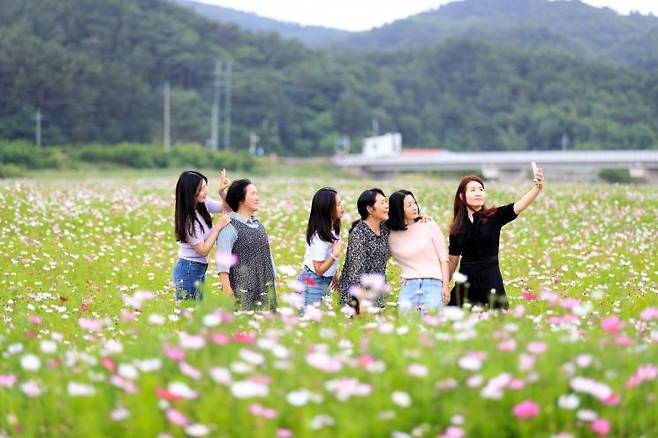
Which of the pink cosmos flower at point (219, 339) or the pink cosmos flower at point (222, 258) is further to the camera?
the pink cosmos flower at point (222, 258)

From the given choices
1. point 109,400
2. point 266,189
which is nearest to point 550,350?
point 109,400

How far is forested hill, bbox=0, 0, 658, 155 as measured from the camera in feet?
221

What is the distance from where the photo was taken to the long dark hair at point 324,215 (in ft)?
24.6

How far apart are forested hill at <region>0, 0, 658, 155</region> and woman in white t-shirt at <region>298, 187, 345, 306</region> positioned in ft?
201

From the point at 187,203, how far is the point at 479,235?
239cm

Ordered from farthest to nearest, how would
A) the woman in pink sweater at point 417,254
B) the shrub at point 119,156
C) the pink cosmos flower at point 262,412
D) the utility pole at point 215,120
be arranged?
the utility pole at point 215,120, the shrub at point 119,156, the woman in pink sweater at point 417,254, the pink cosmos flower at point 262,412

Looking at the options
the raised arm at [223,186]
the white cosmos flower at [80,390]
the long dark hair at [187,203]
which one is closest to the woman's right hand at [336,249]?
the raised arm at [223,186]

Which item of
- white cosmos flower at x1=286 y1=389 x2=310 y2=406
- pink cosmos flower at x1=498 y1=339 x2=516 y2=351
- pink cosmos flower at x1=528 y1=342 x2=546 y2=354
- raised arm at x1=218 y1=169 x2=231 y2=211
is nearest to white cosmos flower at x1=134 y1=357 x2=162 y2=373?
white cosmos flower at x1=286 y1=389 x2=310 y2=406

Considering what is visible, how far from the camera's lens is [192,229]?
308 inches

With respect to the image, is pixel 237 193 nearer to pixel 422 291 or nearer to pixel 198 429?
pixel 422 291

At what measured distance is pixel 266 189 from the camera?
84.8 feet

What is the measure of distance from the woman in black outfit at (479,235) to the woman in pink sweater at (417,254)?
0.15 metres

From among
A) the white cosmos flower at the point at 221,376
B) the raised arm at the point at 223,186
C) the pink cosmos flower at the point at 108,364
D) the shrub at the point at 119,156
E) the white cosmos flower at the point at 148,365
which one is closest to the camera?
the white cosmos flower at the point at 221,376

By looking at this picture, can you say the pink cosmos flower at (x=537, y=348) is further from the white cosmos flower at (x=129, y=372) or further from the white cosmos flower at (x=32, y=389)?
the white cosmos flower at (x=32, y=389)
